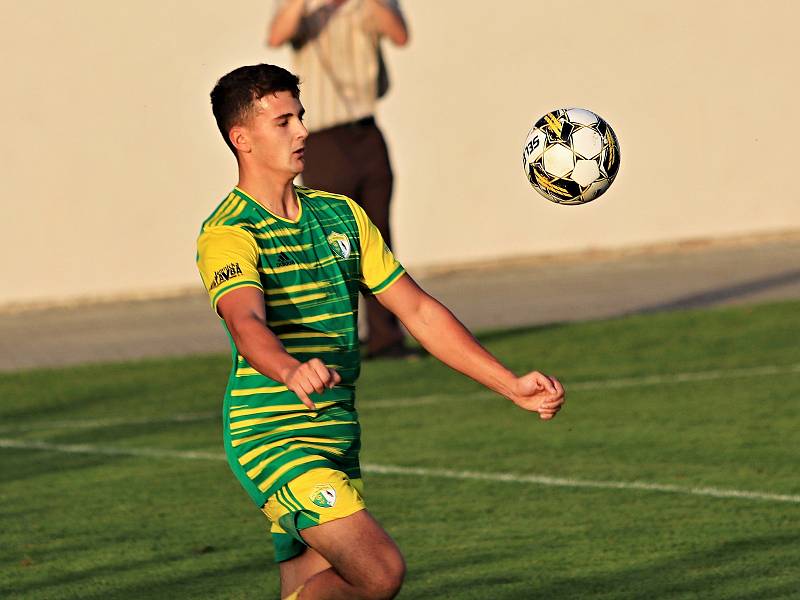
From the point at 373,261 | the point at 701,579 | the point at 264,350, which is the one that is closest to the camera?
the point at 264,350

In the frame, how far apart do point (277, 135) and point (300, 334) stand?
1.96 feet

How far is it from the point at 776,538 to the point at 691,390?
3727 mm

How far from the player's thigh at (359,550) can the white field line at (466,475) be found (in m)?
3.38

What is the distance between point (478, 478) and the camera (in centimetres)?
867

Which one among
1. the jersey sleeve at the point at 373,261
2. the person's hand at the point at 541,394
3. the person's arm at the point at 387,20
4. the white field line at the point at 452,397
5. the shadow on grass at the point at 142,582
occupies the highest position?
the person's arm at the point at 387,20

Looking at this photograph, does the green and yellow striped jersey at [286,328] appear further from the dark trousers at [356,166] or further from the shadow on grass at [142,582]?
the dark trousers at [356,166]

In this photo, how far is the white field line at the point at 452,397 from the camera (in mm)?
10812

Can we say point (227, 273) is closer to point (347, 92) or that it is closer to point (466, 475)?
point (466, 475)

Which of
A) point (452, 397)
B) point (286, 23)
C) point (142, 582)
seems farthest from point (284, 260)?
point (286, 23)

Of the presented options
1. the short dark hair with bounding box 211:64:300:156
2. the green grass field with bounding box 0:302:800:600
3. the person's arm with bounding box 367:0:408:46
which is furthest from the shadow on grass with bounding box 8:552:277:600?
the person's arm with bounding box 367:0:408:46

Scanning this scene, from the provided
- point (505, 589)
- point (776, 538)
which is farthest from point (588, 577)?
point (776, 538)

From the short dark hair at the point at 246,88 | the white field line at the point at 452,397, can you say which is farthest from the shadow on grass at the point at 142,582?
the white field line at the point at 452,397

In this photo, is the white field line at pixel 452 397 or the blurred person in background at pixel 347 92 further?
the blurred person in background at pixel 347 92

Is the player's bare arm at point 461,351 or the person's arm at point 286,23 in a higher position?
the person's arm at point 286,23
